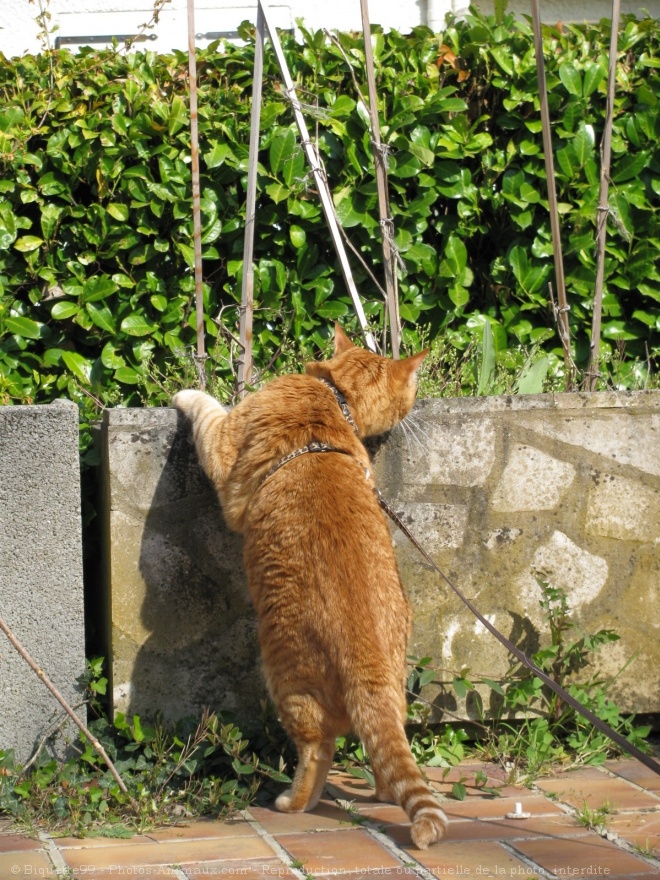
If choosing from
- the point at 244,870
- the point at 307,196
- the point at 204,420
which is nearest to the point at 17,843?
the point at 244,870

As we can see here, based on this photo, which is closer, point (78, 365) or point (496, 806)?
point (496, 806)

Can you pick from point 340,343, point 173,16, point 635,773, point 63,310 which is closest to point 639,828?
point 635,773

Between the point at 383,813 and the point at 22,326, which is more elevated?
the point at 22,326

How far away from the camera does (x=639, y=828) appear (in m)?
3.19

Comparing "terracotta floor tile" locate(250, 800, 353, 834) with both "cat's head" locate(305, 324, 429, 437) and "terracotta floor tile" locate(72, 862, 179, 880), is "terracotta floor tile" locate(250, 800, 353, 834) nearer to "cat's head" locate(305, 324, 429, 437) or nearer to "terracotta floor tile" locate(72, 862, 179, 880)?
"terracotta floor tile" locate(72, 862, 179, 880)

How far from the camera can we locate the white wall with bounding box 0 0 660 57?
7.52 meters

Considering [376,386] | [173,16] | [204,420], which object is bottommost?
[204,420]

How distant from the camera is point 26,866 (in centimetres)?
286

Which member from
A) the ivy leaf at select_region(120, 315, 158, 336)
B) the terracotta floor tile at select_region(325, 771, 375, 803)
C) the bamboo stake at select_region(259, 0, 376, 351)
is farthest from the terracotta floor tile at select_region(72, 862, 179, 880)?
the ivy leaf at select_region(120, 315, 158, 336)

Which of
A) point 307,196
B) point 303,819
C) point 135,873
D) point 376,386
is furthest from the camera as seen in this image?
point 307,196

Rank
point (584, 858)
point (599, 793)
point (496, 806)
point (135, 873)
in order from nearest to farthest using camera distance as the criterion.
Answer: point (135, 873)
point (584, 858)
point (496, 806)
point (599, 793)

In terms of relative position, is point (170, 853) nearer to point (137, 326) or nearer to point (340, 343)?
point (340, 343)

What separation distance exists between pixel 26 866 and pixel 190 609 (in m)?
1.13

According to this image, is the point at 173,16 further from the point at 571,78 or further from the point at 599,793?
the point at 599,793
